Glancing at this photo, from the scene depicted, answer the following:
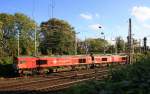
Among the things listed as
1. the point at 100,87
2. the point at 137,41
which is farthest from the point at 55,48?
the point at 100,87

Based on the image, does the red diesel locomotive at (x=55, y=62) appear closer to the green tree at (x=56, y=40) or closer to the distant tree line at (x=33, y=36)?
the distant tree line at (x=33, y=36)

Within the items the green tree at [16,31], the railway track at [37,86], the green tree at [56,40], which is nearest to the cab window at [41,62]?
the railway track at [37,86]

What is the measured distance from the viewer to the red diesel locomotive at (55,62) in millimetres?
46719

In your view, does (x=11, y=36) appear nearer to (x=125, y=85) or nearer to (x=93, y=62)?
(x=93, y=62)

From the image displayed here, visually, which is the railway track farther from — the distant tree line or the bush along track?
Answer: the distant tree line

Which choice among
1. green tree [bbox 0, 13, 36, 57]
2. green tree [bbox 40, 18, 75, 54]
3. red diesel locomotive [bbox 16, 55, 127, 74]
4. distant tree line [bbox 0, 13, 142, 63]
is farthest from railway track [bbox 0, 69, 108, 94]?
green tree [bbox 40, 18, 75, 54]

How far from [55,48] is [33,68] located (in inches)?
2537

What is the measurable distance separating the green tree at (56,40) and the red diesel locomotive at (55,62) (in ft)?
140

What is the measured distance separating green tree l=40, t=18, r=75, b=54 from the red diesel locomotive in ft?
140

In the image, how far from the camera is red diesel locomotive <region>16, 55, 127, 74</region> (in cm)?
4672

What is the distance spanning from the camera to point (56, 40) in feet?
379

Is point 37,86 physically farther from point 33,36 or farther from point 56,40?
point 56,40

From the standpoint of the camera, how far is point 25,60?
154 feet

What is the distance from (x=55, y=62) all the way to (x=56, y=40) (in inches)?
2472
